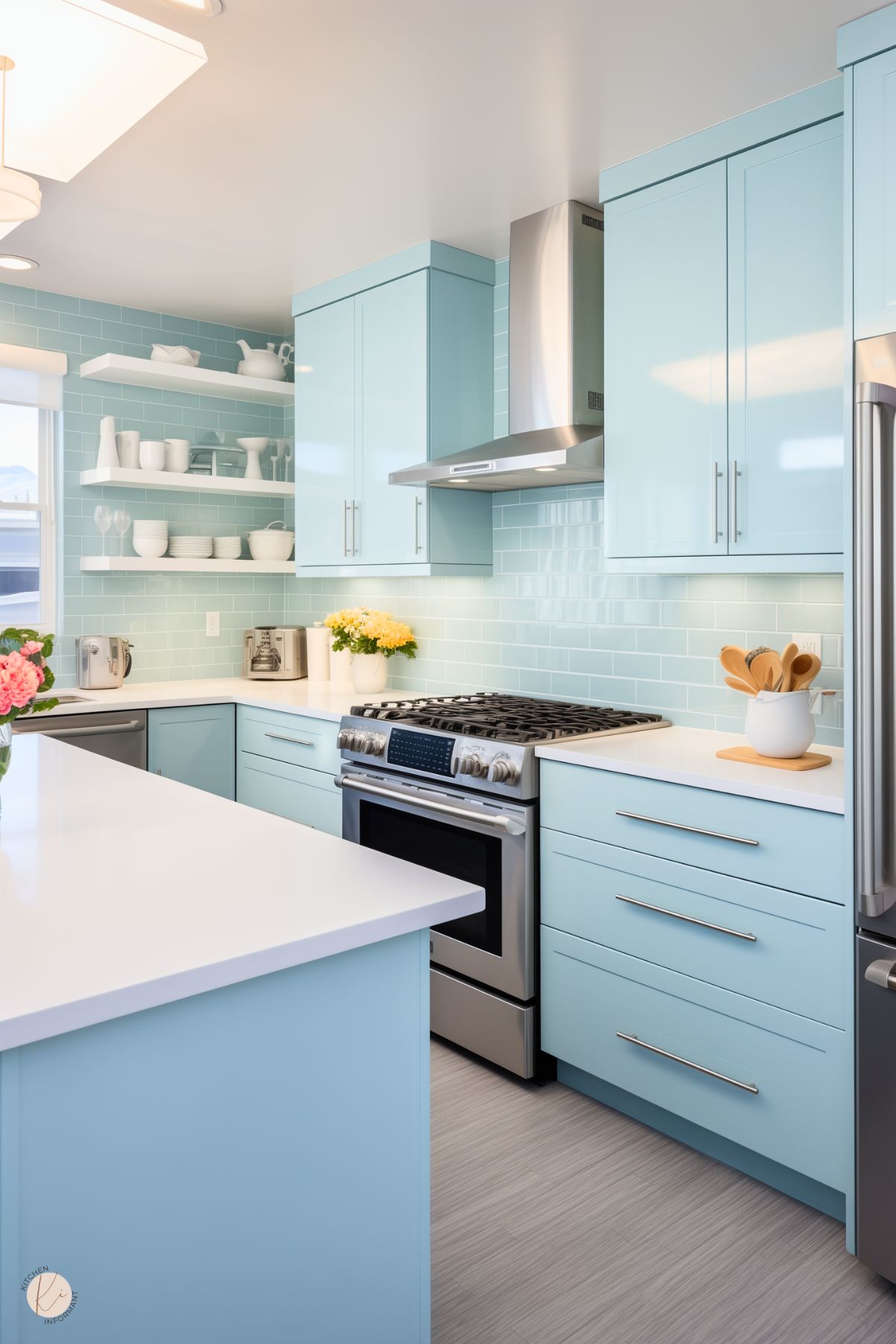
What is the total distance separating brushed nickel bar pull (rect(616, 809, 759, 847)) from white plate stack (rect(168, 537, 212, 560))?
8.64 ft

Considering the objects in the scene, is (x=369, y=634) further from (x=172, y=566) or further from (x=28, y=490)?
(x=28, y=490)

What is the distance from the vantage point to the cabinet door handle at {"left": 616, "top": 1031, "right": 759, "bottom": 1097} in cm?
226

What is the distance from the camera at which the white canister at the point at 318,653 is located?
4484mm

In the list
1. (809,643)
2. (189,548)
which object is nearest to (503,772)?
(809,643)

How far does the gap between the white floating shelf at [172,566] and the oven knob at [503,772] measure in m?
2.13

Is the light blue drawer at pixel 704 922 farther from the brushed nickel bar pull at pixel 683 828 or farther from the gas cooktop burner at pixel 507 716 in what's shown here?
the gas cooktop burner at pixel 507 716

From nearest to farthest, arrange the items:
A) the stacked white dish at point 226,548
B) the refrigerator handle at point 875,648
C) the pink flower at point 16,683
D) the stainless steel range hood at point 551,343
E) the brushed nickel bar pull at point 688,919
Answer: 1. the pink flower at point 16,683
2. the refrigerator handle at point 875,648
3. the brushed nickel bar pull at point 688,919
4. the stainless steel range hood at point 551,343
5. the stacked white dish at point 226,548

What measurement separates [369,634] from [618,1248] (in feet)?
7.83

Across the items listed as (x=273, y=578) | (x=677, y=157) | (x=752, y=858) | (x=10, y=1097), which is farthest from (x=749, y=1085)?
(x=273, y=578)

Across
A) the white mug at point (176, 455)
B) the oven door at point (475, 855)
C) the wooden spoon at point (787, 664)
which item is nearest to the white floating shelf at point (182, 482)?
the white mug at point (176, 455)

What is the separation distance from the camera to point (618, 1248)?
6.89 feet

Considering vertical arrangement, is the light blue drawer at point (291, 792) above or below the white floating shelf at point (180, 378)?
below

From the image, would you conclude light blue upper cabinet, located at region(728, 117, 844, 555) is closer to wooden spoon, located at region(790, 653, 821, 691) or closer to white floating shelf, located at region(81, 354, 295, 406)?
wooden spoon, located at region(790, 653, 821, 691)

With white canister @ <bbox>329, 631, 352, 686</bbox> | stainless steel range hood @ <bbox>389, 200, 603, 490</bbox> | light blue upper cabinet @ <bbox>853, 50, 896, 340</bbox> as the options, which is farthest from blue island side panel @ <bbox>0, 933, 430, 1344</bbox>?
white canister @ <bbox>329, 631, 352, 686</bbox>
